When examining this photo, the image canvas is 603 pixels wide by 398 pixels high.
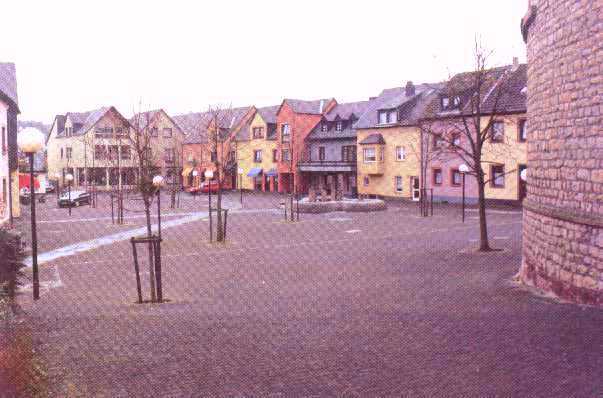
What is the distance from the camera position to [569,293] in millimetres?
10281

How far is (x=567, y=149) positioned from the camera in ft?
33.9

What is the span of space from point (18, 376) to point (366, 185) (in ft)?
157

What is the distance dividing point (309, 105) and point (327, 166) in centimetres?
892

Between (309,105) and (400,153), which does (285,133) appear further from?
(400,153)

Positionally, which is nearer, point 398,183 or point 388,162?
point 398,183

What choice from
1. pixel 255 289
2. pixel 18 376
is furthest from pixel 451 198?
pixel 18 376

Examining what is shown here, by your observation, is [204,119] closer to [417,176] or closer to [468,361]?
[417,176]

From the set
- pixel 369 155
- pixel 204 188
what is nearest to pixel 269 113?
pixel 204 188

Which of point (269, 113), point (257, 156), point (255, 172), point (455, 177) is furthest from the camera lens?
point (269, 113)

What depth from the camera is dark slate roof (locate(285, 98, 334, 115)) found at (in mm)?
60969

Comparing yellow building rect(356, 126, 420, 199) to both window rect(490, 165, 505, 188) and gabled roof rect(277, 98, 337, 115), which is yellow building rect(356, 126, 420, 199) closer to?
window rect(490, 165, 505, 188)

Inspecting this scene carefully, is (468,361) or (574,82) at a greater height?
(574,82)

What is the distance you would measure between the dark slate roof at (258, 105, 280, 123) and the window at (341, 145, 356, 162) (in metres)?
11.6

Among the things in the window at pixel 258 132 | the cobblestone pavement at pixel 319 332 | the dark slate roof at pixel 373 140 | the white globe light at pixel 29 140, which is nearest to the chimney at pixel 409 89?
the dark slate roof at pixel 373 140
